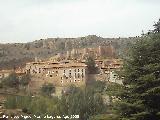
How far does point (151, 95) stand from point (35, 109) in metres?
35.3

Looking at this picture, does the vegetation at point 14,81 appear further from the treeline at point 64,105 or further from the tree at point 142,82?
the tree at point 142,82

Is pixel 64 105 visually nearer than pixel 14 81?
Yes

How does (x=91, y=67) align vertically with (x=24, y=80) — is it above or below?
above

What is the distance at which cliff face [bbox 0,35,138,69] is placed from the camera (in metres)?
101

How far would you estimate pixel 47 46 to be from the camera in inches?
4685

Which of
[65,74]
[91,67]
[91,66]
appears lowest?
[65,74]

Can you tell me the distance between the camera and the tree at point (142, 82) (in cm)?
826

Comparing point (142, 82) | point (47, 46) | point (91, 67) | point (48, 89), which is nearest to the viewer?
point (142, 82)

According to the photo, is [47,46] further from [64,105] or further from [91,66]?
[64,105]

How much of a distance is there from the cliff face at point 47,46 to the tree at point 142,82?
8323 centimetres

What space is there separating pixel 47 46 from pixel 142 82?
4376 inches

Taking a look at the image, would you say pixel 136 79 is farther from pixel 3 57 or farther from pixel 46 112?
pixel 3 57

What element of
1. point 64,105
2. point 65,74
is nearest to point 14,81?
point 65,74

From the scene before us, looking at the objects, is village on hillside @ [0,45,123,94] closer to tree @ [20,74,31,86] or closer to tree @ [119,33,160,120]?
tree @ [20,74,31,86]
